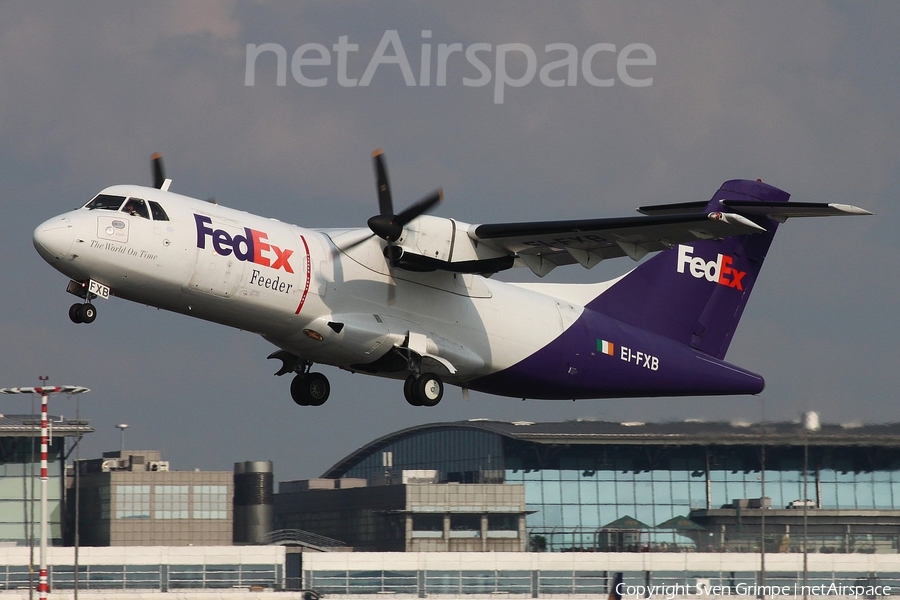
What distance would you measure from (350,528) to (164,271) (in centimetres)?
3717

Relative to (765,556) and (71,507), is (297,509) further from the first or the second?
(765,556)

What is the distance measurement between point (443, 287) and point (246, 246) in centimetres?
368

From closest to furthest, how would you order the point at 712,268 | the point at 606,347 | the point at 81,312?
the point at 81,312 < the point at 606,347 < the point at 712,268

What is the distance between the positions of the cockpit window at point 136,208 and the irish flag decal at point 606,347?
855 cm

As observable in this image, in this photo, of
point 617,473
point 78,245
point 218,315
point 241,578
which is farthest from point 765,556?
point 78,245

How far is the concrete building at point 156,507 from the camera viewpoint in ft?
158

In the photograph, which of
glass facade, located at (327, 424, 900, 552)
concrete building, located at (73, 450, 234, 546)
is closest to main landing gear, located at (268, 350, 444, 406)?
glass facade, located at (327, 424, 900, 552)

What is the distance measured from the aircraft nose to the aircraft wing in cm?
650

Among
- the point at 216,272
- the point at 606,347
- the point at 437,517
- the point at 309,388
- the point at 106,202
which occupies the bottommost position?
the point at 437,517

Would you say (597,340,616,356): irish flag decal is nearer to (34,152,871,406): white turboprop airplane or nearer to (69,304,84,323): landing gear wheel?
(34,152,871,406): white turboprop airplane

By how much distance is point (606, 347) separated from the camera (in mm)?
22266

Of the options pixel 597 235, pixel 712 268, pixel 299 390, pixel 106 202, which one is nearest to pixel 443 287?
pixel 597 235

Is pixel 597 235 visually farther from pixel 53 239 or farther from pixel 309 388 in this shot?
pixel 53 239

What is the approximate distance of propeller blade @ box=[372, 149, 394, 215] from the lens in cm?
2005
